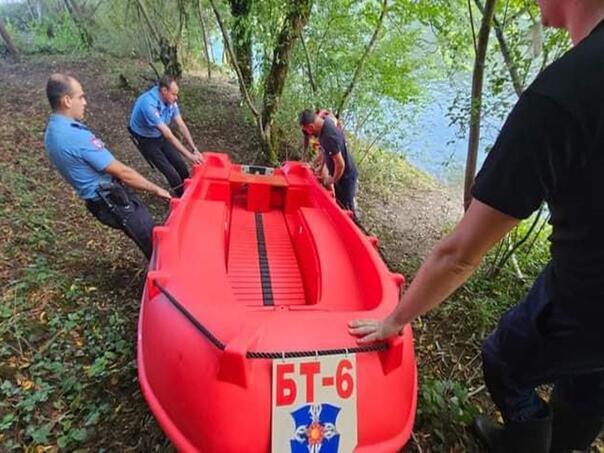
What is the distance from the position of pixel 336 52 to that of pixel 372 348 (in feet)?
20.2

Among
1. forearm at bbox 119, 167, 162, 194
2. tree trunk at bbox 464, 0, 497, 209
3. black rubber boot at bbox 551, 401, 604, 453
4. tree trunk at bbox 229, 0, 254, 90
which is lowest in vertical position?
black rubber boot at bbox 551, 401, 604, 453

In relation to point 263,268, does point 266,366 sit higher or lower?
higher

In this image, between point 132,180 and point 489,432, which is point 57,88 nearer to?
point 132,180

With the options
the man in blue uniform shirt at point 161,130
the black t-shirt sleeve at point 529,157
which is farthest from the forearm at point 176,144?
the black t-shirt sleeve at point 529,157

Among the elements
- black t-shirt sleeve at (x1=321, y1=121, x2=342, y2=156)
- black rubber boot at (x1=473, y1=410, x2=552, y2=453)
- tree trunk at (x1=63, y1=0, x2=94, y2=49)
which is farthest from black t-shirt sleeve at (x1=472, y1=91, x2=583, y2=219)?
tree trunk at (x1=63, y1=0, x2=94, y2=49)

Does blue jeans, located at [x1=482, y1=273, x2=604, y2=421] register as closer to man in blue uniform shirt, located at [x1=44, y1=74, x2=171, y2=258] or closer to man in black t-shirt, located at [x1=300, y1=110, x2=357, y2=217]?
man in blue uniform shirt, located at [x1=44, y1=74, x2=171, y2=258]

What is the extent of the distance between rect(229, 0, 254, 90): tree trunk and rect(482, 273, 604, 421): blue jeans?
5505mm

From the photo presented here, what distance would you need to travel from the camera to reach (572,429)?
1.87m

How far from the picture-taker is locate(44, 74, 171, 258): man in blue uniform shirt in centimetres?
280

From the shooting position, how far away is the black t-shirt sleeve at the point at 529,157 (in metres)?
0.94

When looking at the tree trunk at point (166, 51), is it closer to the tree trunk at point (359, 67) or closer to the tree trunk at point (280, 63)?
the tree trunk at point (280, 63)

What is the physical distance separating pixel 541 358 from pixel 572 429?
69 centimetres

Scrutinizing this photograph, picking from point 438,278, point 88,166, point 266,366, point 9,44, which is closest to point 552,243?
point 438,278

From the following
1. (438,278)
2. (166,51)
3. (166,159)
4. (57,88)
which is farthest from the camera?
(166,51)
